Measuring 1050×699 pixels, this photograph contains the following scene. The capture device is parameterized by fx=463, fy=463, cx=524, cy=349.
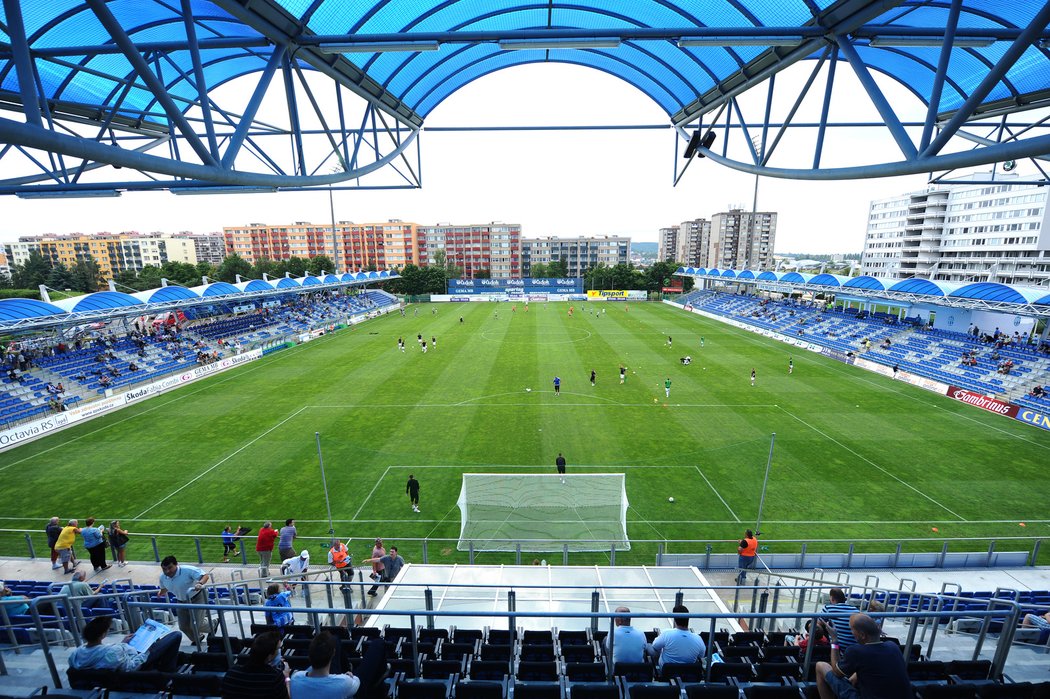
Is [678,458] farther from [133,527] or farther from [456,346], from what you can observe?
[456,346]

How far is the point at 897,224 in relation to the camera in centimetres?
9419

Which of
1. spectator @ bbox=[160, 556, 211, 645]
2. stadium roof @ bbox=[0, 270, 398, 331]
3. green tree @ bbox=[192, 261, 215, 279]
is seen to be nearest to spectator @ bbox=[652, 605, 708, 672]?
spectator @ bbox=[160, 556, 211, 645]

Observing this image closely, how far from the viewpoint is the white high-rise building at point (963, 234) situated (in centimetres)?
6812

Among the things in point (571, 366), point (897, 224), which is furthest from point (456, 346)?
point (897, 224)

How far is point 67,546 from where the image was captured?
455 inches

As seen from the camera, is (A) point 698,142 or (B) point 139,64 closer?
(B) point 139,64

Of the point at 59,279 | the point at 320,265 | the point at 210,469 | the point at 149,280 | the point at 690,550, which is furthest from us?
the point at 320,265

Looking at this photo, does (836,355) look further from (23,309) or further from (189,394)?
(23,309)

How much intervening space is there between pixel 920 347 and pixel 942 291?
431 centimetres

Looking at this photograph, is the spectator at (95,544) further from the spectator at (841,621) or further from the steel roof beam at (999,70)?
the steel roof beam at (999,70)

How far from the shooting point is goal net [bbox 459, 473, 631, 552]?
1261cm

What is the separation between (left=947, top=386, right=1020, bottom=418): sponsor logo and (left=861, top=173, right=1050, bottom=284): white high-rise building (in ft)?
169

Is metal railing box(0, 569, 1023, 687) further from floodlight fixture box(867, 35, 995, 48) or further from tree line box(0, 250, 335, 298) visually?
tree line box(0, 250, 335, 298)

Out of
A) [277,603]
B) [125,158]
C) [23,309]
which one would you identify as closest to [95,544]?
[277,603]
